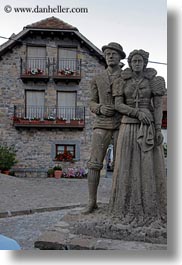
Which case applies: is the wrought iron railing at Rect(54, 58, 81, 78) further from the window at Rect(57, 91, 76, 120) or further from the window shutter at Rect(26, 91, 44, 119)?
the window shutter at Rect(26, 91, 44, 119)

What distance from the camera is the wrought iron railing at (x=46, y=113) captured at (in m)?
3.08

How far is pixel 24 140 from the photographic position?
10.4ft

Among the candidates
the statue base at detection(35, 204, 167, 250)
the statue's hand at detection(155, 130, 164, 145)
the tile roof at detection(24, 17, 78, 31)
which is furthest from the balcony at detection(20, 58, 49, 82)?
the statue base at detection(35, 204, 167, 250)

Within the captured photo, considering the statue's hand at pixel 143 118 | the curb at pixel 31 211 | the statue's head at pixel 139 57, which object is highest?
the statue's head at pixel 139 57

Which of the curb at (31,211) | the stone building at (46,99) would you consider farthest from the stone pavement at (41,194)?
the stone building at (46,99)

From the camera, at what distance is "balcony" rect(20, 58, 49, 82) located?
3.09m

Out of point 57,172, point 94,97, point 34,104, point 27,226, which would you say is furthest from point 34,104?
point 27,226

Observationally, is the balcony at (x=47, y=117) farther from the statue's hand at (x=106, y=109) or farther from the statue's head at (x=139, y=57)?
the statue's head at (x=139, y=57)

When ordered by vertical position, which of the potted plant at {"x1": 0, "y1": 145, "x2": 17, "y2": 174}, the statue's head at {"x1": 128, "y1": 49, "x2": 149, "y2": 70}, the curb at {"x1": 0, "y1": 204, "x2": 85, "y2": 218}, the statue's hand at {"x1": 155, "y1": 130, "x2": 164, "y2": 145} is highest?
the statue's head at {"x1": 128, "y1": 49, "x2": 149, "y2": 70}

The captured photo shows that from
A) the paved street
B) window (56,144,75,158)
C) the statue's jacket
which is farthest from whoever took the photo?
window (56,144,75,158)

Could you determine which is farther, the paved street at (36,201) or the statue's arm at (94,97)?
the paved street at (36,201)

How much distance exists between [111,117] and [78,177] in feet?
3.47

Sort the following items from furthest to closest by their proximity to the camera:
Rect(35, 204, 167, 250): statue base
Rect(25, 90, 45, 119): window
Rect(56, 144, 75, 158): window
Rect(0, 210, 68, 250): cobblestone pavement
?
Rect(56, 144, 75, 158): window
Rect(25, 90, 45, 119): window
Rect(0, 210, 68, 250): cobblestone pavement
Rect(35, 204, 167, 250): statue base

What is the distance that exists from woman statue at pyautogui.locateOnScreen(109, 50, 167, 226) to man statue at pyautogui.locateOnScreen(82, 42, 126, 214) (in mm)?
71
